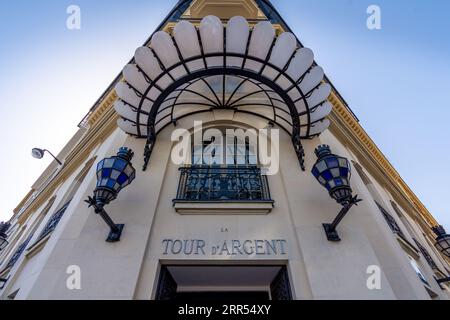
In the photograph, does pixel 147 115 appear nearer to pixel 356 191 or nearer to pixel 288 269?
pixel 288 269

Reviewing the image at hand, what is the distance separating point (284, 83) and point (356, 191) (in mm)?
3104

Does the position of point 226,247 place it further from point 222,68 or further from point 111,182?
point 222,68

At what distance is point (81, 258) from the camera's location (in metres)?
3.80

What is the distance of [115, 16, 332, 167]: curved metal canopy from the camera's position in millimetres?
4211

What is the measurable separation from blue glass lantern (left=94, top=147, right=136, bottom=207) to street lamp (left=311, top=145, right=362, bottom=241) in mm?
3323

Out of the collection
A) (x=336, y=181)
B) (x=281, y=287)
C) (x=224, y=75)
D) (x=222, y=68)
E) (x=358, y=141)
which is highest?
(x=358, y=141)

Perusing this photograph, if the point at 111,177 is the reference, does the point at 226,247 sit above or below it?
below

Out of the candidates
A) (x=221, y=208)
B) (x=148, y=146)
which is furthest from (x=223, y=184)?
(x=148, y=146)

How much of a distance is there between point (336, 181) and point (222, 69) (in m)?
2.97

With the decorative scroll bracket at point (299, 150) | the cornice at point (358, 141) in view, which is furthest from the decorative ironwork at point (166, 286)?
the cornice at point (358, 141)

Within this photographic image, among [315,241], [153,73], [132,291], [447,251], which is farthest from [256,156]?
[447,251]

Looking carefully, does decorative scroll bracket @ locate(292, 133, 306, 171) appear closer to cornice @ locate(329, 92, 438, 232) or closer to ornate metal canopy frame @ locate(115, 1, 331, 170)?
ornate metal canopy frame @ locate(115, 1, 331, 170)

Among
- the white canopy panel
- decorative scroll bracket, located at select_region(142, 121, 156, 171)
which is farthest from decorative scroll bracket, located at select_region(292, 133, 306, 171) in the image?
decorative scroll bracket, located at select_region(142, 121, 156, 171)

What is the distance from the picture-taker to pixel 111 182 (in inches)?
153
